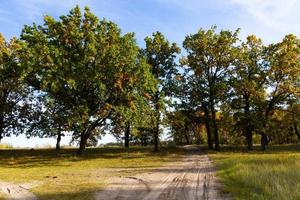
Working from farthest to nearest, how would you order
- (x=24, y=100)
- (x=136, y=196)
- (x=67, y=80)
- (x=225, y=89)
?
(x=225, y=89), (x=24, y=100), (x=67, y=80), (x=136, y=196)

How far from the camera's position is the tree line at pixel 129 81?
36156 millimetres

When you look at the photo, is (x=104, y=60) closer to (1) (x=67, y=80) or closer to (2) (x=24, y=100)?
(1) (x=67, y=80)

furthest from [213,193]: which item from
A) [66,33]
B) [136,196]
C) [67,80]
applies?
[66,33]

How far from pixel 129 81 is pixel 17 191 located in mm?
24580

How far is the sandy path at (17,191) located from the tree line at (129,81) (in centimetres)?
1908

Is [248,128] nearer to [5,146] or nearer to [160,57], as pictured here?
[160,57]

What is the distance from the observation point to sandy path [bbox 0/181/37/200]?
12.9 meters

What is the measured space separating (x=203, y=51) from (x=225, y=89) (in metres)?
5.77

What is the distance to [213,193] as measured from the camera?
1323 cm

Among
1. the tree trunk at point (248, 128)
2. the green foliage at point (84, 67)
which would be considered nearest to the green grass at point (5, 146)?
the green foliage at point (84, 67)

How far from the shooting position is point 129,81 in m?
38.2

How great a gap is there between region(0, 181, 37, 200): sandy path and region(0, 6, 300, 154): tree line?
19.1 meters

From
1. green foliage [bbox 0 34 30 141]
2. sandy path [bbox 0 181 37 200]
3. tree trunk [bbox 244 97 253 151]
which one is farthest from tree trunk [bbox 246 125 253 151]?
sandy path [bbox 0 181 37 200]

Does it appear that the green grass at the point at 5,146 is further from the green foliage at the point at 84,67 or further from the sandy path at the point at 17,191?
the sandy path at the point at 17,191
